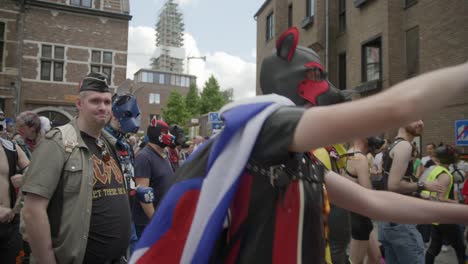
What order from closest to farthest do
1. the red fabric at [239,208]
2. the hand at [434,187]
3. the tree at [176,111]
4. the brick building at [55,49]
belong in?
the red fabric at [239,208] < the hand at [434,187] < the brick building at [55,49] < the tree at [176,111]

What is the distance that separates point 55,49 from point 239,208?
2406cm

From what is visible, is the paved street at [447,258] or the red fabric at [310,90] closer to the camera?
the red fabric at [310,90]

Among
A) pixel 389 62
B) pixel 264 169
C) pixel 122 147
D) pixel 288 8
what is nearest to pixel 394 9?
pixel 389 62

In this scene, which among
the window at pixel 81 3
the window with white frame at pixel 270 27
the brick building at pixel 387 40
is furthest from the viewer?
the window with white frame at pixel 270 27

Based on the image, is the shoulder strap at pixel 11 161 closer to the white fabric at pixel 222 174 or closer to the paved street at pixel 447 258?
the white fabric at pixel 222 174

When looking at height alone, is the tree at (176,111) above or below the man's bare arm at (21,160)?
above

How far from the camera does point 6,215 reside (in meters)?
3.61

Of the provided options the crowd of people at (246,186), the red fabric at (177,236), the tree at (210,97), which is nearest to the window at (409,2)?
the crowd of people at (246,186)

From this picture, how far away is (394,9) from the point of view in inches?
568

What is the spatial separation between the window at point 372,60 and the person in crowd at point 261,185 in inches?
589

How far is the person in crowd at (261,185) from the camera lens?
1063 mm

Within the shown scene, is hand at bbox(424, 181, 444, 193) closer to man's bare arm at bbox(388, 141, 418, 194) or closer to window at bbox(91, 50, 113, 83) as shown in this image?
man's bare arm at bbox(388, 141, 418, 194)

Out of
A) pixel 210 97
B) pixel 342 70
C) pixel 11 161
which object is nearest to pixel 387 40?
pixel 342 70

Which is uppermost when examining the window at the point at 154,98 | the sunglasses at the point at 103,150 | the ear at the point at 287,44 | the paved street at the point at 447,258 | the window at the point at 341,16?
the window at the point at 154,98
